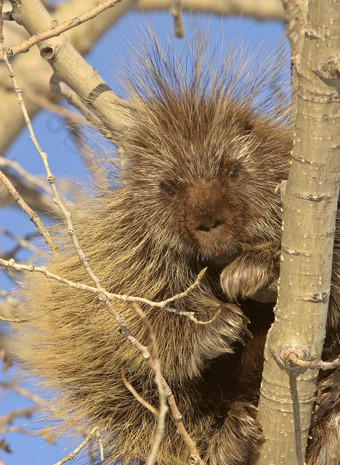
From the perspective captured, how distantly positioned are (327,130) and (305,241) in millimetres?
298

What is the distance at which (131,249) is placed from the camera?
260cm

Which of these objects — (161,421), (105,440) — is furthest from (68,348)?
(161,421)

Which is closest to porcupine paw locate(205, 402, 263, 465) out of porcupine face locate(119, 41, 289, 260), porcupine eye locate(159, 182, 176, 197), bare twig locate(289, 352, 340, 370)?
bare twig locate(289, 352, 340, 370)

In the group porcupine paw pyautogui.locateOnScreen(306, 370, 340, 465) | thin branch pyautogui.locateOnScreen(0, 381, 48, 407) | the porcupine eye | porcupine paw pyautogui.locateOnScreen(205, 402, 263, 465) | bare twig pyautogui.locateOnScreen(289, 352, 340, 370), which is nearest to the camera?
bare twig pyautogui.locateOnScreen(289, 352, 340, 370)

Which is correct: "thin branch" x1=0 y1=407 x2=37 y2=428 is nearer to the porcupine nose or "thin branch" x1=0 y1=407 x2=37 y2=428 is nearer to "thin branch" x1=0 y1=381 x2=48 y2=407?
"thin branch" x1=0 y1=381 x2=48 y2=407

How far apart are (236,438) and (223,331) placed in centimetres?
33

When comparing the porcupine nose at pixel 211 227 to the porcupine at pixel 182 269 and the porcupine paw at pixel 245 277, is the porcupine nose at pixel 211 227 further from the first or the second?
the porcupine paw at pixel 245 277

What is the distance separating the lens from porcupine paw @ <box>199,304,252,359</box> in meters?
2.29

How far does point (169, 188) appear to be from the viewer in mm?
2398

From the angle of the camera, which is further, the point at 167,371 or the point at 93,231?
the point at 93,231

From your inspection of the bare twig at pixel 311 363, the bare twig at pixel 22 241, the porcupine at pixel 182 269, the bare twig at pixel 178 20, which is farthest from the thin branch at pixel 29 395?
the bare twig at pixel 178 20

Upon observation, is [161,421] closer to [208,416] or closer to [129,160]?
[208,416]

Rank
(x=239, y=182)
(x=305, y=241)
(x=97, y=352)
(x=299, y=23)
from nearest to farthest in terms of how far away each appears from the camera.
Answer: (x=305, y=241), (x=239, y=182), (x=97, y=352), (x=299, y=23)

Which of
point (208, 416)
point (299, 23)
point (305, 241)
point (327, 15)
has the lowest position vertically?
point (208, 416)
